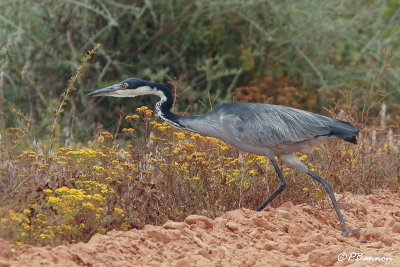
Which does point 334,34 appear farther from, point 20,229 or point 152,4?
point 20,229

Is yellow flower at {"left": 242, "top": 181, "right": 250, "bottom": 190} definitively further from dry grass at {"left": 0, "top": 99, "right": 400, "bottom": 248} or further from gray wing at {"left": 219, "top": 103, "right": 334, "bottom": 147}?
gray wing at {"left": 219, "top": 103, "right": 334, "bottom": 147}

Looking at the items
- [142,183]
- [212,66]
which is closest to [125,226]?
[142,183]

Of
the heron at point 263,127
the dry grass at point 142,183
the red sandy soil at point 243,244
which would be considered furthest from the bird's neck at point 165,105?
the red sandy soil at point 243,244

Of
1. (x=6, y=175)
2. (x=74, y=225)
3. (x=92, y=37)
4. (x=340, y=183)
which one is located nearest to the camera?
(x=74, y=225)

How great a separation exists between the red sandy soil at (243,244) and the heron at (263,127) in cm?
43

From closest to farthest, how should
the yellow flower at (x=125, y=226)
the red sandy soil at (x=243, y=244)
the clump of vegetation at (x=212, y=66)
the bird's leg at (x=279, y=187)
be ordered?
the red sandy soil at (x=243, y=244) < the yellow flower at (x=125, y=226) < the bird's leg at (x=279, y=187) < the clump of vegetation at (x=212, y=66)

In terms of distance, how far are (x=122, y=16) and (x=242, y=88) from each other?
8.45 ft

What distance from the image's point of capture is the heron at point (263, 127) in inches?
257

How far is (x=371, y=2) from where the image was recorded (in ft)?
50.3

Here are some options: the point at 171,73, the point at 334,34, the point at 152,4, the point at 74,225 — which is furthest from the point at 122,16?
the point at 74,225

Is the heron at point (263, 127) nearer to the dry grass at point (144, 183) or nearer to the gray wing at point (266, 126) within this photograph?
the gray wing at point (266, 126)

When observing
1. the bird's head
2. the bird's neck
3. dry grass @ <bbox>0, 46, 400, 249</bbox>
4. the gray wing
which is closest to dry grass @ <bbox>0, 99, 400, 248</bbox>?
dry grass @ <bbox>0, 46, 400, 249</bbox>

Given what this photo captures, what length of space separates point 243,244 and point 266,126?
1.67m

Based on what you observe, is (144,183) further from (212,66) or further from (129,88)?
(212,66)
